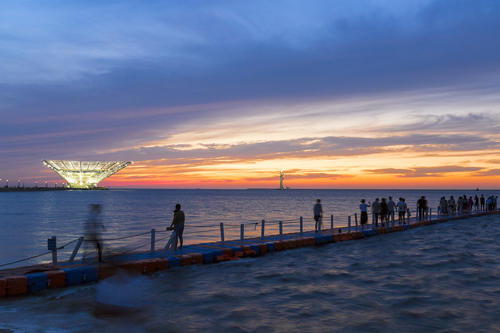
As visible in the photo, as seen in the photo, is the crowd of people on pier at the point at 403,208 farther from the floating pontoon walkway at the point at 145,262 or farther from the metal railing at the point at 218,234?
the floating pontoon walkway at the point at 145,262

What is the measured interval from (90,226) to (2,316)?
285cm

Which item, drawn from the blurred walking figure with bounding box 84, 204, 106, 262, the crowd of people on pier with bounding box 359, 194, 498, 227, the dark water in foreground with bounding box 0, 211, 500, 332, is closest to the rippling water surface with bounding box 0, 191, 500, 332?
the dark water in foreground with bounding box 0, 211, 500, 332

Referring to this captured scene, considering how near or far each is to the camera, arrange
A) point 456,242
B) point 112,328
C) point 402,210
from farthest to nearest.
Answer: point 402,210, point 456,242, point 112,328

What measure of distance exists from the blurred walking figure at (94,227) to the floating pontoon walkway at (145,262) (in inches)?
29.8

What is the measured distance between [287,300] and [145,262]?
17.8ft

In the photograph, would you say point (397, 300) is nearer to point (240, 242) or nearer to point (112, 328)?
point (112, 328)

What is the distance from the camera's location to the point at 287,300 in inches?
426

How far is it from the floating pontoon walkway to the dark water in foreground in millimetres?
419

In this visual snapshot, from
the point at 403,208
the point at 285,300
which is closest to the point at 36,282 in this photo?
the point at 285,300

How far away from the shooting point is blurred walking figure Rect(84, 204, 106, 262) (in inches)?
416

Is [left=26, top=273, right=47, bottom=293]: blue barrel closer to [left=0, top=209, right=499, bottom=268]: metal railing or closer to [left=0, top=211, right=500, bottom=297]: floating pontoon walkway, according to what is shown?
[left=0, top=211, right=500, bottom=297]: floating pontoon walkway

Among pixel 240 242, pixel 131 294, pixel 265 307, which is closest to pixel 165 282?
pixel 131 294

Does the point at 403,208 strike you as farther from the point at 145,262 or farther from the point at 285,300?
the point at 145,262

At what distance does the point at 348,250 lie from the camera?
777 inches
